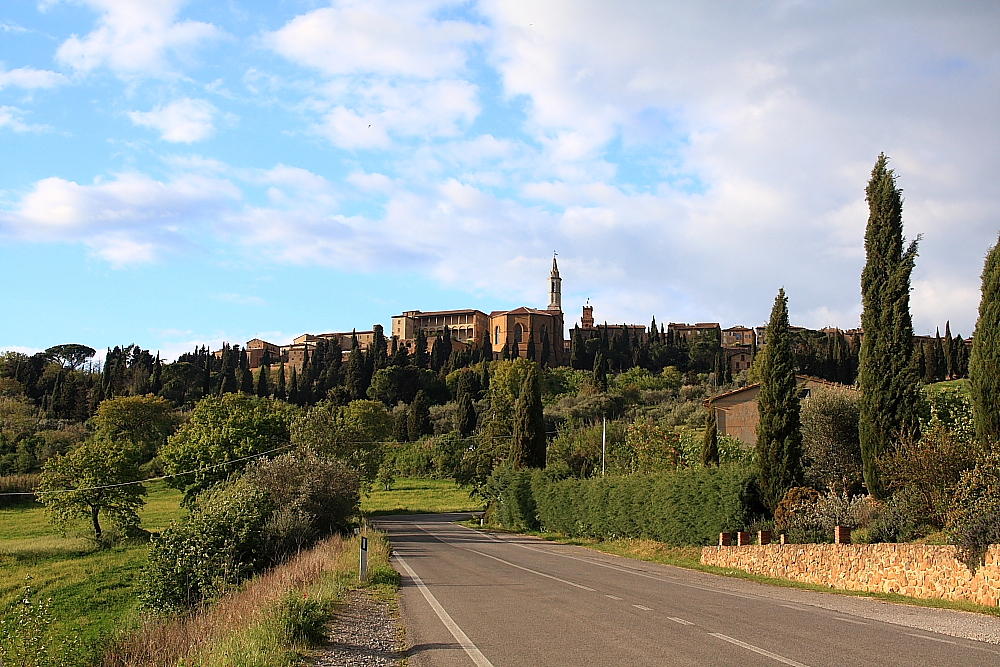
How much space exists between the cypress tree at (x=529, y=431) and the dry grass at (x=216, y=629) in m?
33.3

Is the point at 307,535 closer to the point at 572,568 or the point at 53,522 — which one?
the point at 572,568

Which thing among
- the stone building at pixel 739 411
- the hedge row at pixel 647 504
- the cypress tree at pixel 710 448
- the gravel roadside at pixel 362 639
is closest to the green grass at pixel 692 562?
the hedge row at pixel 647 504

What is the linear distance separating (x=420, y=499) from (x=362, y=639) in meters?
66.5

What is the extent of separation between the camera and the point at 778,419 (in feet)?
86.9

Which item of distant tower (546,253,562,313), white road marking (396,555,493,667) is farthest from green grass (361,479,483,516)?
distant tower (546,253,562,313)

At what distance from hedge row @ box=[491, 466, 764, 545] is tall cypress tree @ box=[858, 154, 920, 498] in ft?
13.8

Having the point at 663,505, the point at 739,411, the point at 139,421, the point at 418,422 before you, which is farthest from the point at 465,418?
the point at 663,505

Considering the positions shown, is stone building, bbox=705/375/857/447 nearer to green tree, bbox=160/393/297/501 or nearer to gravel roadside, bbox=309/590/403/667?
green tree, bbox=160/393/297/501

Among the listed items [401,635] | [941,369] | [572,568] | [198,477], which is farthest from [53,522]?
[941,369]

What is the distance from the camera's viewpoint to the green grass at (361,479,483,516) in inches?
2714

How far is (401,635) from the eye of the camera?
11.3 metres

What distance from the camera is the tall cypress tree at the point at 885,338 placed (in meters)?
22.7

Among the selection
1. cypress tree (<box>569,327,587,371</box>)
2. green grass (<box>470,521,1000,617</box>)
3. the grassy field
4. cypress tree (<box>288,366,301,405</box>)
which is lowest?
the grassy field

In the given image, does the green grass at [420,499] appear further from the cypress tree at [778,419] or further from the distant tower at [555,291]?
the distant tower at [555,291]
